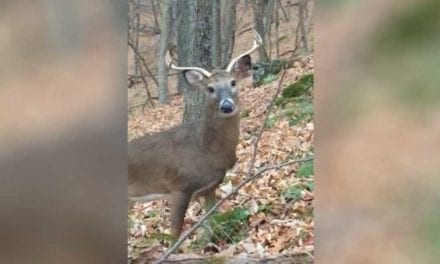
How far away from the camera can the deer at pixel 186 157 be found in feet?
11.4

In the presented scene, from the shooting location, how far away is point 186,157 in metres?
3.52

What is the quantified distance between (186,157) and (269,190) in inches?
13.6

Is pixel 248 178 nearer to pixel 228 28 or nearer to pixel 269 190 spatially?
pixel 269 190

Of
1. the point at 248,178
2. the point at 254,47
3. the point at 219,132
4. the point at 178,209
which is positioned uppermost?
the point at 254,47

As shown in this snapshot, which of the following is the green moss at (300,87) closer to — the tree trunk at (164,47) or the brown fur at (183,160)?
the brown fur at (183,160)

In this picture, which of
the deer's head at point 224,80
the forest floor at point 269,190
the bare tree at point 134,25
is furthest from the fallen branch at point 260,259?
the bare tree at point 134,25

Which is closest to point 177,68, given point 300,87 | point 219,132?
point 219,132

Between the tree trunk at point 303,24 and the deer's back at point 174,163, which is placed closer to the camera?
the tree trunk at point 303,24

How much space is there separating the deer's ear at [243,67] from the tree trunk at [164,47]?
27 cm

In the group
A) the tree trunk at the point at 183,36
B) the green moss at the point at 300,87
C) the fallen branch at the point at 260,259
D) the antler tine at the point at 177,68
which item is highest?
the tree trunk at the point at 183,36
